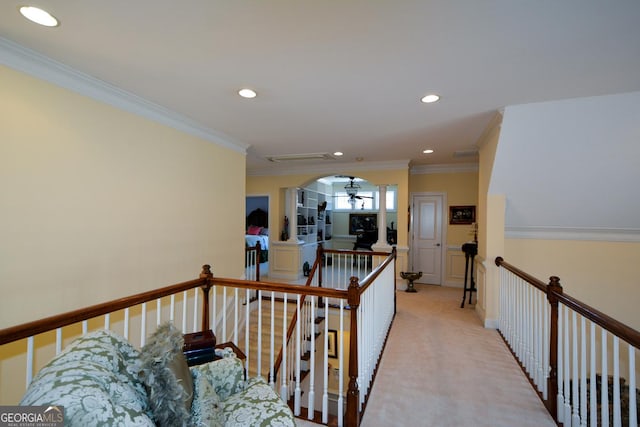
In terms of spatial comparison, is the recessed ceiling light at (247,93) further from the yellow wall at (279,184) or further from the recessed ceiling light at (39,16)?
the yellow wall at (279,184)

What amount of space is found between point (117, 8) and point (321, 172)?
16.0ft

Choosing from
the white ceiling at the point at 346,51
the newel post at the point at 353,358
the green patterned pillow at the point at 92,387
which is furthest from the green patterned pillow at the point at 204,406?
the white ceiling at the point at 346,51

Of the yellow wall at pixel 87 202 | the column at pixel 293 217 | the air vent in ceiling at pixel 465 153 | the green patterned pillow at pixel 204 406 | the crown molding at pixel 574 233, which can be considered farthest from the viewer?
the column at pixel 293 217

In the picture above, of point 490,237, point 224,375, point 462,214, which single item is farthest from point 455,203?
point 224,375

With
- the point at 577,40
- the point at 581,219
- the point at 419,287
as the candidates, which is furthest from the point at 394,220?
the point at 577,40

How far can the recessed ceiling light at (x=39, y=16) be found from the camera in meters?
1.60

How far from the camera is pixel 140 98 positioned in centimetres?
277

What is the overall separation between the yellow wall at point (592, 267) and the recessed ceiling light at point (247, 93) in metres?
3.96

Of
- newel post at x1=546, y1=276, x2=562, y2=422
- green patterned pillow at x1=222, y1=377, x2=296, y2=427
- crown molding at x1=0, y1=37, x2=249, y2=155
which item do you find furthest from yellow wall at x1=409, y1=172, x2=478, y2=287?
green patterned pillow at x1=222, y1=377, x2=296, y2=427

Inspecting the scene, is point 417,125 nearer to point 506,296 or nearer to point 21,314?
point 506,296

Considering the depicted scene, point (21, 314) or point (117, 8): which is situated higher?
point (117, 8)

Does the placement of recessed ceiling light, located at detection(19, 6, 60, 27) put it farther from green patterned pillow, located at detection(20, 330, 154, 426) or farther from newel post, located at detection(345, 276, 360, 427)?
newel post, located at detection(345, 276, 360, 427)

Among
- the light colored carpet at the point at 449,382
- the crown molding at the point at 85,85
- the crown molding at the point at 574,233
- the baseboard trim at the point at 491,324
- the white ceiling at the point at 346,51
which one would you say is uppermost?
the white ceiling at the point at 346,51

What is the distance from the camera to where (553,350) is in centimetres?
214
